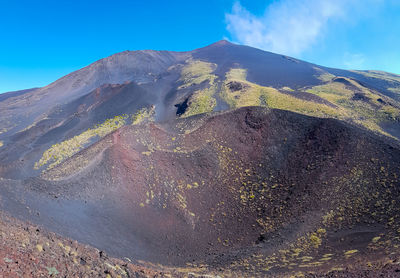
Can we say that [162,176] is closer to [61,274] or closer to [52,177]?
[52,177]

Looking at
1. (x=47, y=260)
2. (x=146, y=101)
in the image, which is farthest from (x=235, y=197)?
(x=146, y=101)

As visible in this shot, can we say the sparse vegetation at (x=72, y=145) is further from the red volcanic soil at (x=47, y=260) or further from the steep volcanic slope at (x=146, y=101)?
the red volcanic soil at (x=47, y=260)

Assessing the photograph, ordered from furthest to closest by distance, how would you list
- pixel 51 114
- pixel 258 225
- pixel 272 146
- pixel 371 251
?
pixel 51 114 → pixel 272 146 → pixel 258 225 → pixel 371 251

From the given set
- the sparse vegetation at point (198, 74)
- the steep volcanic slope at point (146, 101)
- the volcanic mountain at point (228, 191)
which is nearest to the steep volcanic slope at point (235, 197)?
the volcanic mountain at point (228, 191)

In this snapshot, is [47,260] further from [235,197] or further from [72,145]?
[72,145]

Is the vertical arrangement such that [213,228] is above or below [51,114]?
below

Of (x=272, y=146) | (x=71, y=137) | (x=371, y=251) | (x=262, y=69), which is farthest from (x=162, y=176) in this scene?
(x=262, y=69)
